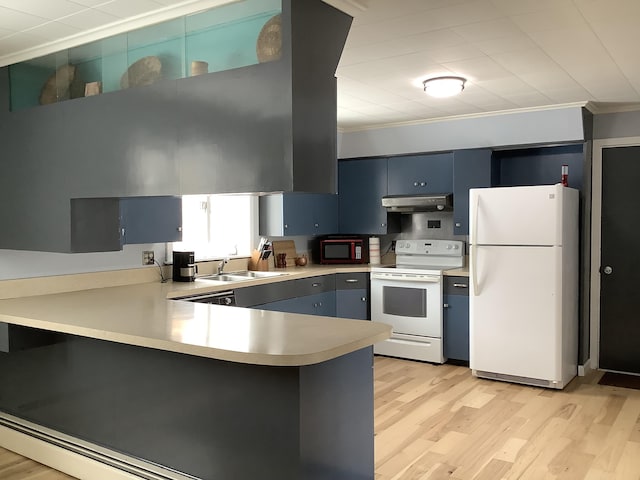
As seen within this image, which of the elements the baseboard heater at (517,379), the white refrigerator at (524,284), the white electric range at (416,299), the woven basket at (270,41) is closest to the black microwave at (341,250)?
the white electric range at (416,299)

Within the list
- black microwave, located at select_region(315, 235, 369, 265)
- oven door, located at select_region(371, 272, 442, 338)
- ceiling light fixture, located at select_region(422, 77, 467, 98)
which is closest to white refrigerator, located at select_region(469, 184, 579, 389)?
oven door, located at select_region(371, 272, 442, 338)

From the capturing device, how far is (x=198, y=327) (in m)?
2.66

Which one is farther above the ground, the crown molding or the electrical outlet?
the crown molding

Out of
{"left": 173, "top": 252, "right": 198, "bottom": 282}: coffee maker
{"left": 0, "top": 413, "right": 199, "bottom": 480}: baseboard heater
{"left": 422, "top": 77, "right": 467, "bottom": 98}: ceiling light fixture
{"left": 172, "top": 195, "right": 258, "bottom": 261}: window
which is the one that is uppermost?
{"left": 422, "top": 77, "right": 467, "bottom": 98}: ceiling light fixture

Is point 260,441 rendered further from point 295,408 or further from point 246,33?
point 246,33

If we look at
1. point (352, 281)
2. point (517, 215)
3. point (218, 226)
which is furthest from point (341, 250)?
point (517, 215)

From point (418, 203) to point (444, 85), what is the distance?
74.1 inches

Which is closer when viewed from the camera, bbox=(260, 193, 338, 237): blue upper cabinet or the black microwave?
bbox=(260, 193, 338, 237): blue upper cabinet

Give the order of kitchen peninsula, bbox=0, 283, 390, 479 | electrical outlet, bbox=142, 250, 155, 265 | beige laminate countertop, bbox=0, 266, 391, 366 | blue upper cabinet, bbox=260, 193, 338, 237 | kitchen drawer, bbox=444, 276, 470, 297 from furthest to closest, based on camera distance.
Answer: blue upper cabinet, bbox=260, 193, 338, 237, kitchen drawer, bbox=444, 276, 470, 297, electrical outlet, bbox=142, 250, 155, 265, kitchen peninsula, bbox=0, 283, 390, 479, beige laminate countertop, bbox=0, 266, 391, 366

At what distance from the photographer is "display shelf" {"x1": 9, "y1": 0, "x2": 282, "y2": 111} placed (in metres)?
2.59

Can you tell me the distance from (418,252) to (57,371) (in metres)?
3.68

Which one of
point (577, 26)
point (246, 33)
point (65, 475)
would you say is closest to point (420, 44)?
point (577, 26)

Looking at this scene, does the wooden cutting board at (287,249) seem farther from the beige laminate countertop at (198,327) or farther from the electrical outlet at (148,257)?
the beige laminate countertop at (198,327)

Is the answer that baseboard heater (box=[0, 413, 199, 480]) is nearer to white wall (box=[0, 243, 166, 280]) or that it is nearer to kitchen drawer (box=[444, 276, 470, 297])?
white wall (box=[0, 243, 166, 280])
